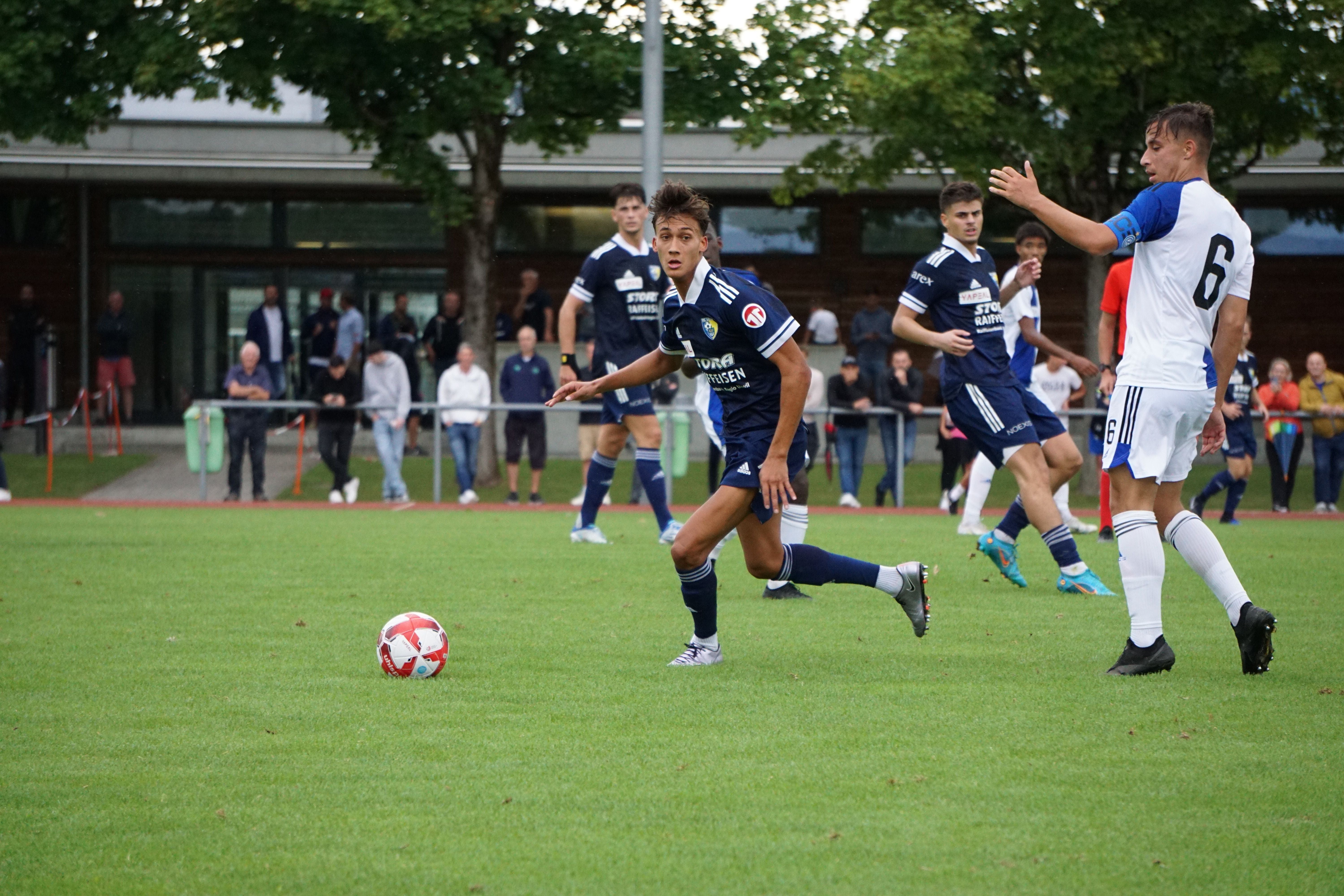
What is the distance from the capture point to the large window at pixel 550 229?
2733 centimetres

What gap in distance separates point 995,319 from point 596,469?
12.6 feet

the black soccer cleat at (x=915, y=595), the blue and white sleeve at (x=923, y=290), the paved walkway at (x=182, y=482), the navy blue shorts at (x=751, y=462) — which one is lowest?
the paved walkway at (x=182, y=482)

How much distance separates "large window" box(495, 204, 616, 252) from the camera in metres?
27.3

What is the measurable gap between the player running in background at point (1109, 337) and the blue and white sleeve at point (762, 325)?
1.39m

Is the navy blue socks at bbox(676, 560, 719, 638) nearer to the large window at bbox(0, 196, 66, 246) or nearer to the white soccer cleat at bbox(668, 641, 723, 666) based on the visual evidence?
the white soccer cleat at bbox(668, 641, 723, 666)

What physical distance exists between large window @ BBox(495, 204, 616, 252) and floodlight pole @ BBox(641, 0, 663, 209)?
9745 mm

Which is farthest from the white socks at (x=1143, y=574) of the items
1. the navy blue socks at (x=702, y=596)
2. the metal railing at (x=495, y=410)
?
the metal railing at (x=495, y=410)

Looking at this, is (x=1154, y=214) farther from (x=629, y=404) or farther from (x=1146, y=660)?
(x=629, y=404)

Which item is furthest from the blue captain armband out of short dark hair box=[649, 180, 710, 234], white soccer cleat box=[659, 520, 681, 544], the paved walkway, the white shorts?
the paved walkway

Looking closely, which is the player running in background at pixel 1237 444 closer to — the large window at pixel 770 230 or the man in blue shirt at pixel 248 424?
the man in blue shirt at pixel 248 424

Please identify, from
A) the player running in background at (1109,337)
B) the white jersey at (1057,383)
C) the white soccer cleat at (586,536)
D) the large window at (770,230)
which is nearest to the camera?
the player running in background at (1109,337)

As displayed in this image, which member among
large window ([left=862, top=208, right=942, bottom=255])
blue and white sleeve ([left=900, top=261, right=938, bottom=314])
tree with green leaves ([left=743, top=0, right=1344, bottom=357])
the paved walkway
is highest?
tree with green leaves ([left=743, top=0, right=1344, bottom=357])

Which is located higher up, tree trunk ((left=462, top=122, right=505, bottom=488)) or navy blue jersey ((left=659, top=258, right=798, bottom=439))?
tree trunk ((left=462, top=122, right=505, bottom=488))

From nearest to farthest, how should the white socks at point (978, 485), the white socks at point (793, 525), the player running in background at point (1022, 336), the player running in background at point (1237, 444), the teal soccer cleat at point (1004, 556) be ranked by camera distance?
the white socks at point (793, 525) → the teal soccer cleat at point (1004, 556) → the player running in background at point (1022, 336) → the white socks at point (978, 485) → the player running in background at point (1237, 444)
